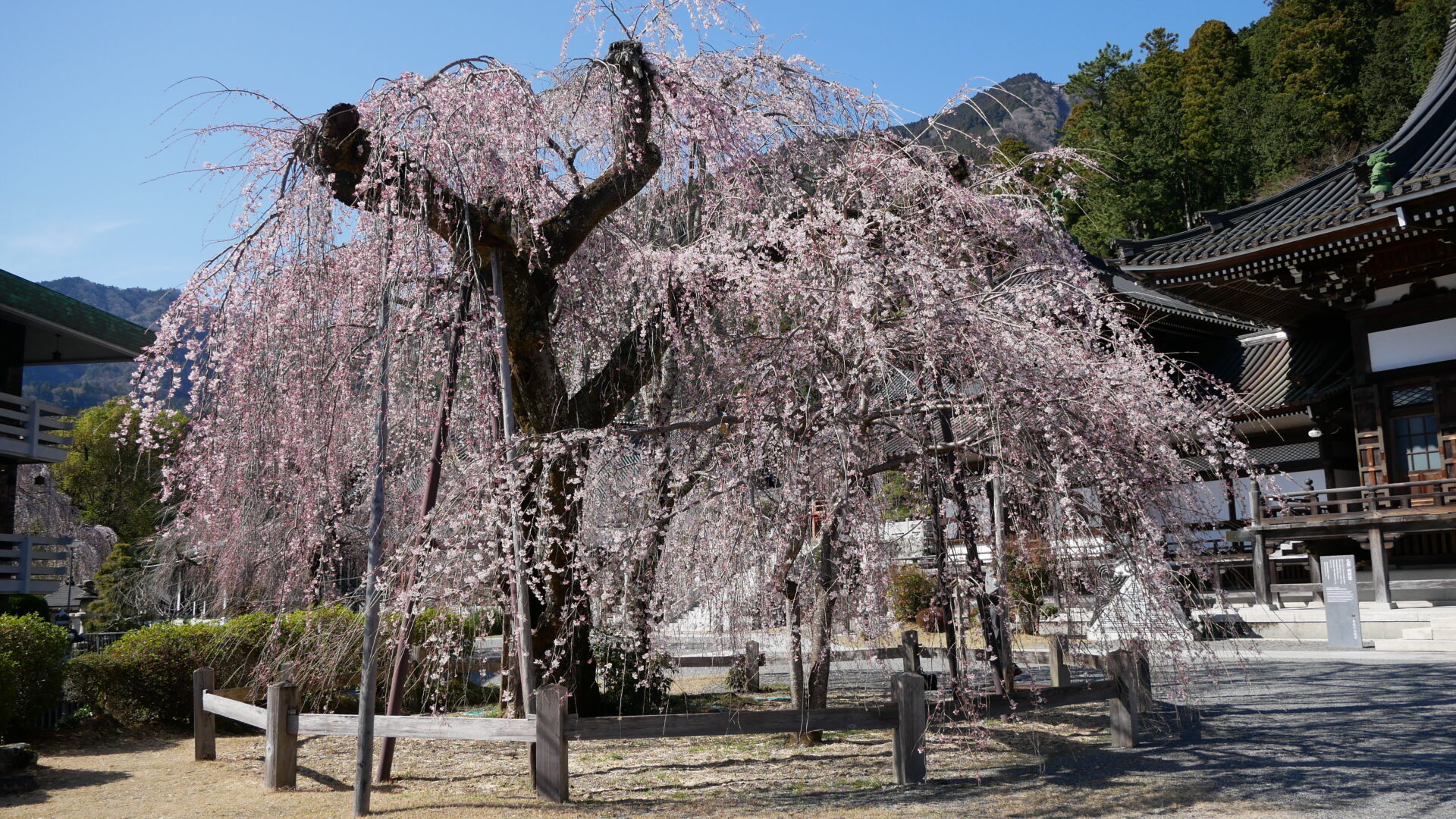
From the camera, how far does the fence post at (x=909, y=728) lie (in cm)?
533

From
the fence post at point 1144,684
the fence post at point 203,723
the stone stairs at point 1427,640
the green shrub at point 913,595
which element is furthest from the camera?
the green shrub at point 913,595

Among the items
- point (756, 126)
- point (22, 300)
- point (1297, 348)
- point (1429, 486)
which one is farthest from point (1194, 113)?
point (22, 300)

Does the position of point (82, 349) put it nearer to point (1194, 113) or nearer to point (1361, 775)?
point (1361, 775)

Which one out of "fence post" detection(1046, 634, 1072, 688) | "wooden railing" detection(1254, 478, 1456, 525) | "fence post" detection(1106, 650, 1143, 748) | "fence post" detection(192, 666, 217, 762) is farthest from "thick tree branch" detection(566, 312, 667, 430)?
"wooden railing" detection(1254, 478, 1456, 525)

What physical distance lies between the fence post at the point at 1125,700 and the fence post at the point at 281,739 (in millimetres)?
5287

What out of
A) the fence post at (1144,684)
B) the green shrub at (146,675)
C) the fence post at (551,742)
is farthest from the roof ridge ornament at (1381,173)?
the green shrub at (146,675)

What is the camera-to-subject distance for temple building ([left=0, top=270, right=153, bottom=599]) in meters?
13.5

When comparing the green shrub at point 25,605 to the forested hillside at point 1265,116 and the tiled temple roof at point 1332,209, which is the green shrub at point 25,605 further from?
the forested hillside at point 1265,116

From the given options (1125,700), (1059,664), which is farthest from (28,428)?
(1125,700)

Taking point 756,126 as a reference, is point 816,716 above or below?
below

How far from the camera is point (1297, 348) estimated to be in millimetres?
16688

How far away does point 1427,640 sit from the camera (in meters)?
11.3

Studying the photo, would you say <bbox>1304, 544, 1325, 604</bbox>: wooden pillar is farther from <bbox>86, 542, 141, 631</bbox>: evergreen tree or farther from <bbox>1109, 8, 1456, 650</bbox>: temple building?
<bbox>86, 542, 141, 631</bbox>: evergreen tree

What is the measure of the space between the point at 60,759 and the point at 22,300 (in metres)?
8.35
